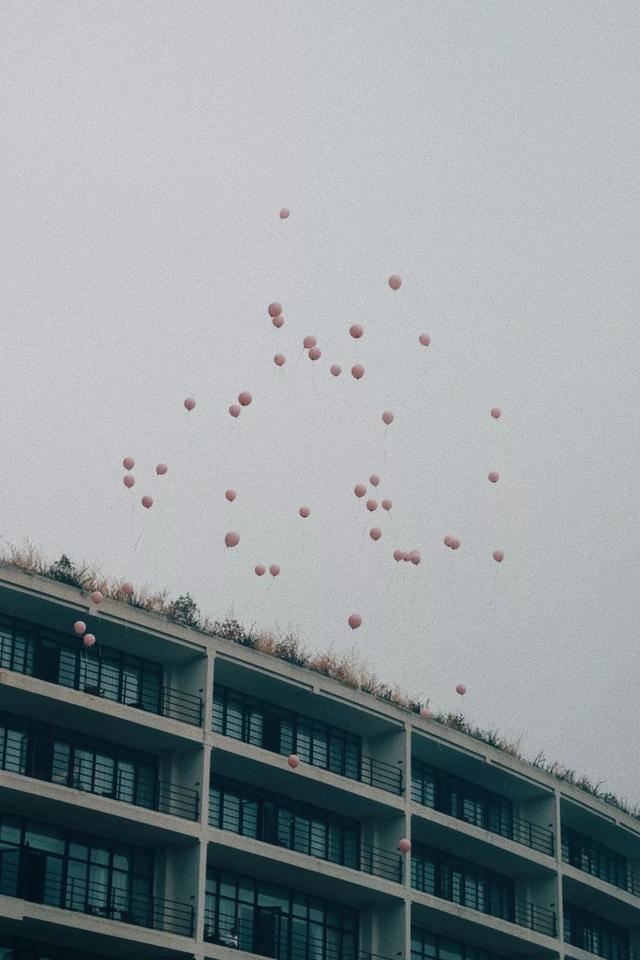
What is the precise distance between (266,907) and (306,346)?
659 inches

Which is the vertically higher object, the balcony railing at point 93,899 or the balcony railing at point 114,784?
the balcony railing at point 114,784

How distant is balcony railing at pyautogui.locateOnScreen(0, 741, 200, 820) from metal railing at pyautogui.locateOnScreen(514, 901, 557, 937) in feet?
48.8

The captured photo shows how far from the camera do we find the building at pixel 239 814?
43219 mm

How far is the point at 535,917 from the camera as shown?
183 ft

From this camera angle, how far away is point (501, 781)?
5628cm

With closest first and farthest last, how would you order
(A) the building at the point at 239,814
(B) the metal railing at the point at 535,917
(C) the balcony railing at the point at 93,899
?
(C) the balcony railing at the point at 93,899 → (A) the building at the point at 239,814 → (B) the metal railing at the point at 535,917

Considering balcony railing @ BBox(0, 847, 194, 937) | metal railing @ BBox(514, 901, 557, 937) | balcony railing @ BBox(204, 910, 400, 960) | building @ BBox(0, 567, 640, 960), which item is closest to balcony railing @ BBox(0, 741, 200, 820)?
building @ BBox(0, 567, 640, 960)

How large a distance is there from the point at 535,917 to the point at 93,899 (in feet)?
58.3

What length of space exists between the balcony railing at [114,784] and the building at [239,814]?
5 cm

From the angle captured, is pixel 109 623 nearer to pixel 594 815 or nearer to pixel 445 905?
pixel 445 905

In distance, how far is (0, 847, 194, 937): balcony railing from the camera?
139 ft

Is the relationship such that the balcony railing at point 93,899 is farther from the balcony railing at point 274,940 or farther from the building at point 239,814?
the balcony railing at point 274,940

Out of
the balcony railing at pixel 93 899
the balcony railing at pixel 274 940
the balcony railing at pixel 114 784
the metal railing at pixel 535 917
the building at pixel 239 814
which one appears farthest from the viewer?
the metal railing at pixel 535 917

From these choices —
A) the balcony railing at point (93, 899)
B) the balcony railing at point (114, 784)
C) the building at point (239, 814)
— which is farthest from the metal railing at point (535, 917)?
the balcony railing at point (93, 899)
